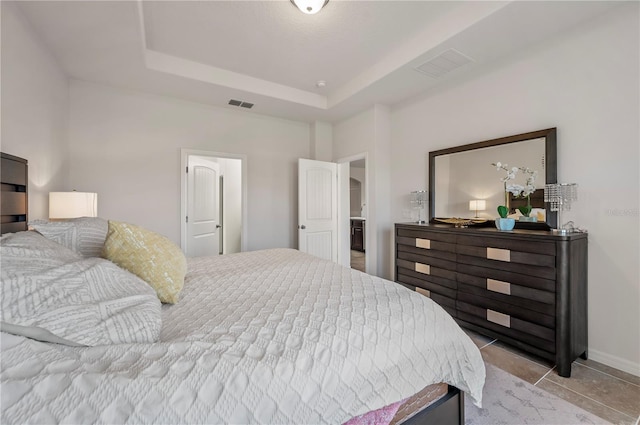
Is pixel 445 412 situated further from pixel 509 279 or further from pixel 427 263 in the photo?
pixel 427 263

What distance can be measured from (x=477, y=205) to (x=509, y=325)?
3.98 feet

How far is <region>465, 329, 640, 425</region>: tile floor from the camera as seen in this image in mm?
1631

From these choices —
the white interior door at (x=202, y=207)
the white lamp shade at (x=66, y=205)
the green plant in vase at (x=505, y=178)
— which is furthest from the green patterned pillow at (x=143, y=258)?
the green plant in vase at (x=505, y=178)

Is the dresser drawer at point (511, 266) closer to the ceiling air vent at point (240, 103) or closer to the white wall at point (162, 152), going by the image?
the white wall at point (162, 152)

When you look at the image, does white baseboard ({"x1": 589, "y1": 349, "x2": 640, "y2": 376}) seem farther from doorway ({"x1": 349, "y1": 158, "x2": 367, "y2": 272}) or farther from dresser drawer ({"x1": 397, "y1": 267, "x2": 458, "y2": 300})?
doorway ({"x1": 349, "y1": 158, "x2": 367, "y2": 272})

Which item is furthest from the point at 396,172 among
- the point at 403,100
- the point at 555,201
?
the point at 555,201

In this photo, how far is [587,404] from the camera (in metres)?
1.67

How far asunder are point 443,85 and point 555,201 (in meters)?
1.78

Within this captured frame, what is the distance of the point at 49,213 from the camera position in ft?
7.51

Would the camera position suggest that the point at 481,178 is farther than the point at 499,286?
Yes

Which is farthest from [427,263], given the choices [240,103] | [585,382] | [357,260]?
[357,260]

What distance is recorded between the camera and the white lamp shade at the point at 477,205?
285cm

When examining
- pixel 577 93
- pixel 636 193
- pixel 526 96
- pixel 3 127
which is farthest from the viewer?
pixel 526 96

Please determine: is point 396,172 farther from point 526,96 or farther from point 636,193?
point 636,193
